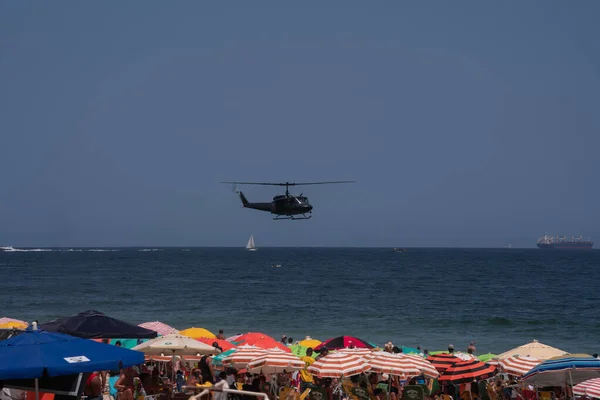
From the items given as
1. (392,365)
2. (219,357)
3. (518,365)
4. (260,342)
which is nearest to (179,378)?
(219,357)

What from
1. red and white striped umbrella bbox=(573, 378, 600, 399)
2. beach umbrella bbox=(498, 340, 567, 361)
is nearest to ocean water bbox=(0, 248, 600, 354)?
beach umbrella bbox=(498, 340, 567, 361)

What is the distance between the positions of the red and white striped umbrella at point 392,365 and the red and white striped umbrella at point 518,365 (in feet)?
8.20

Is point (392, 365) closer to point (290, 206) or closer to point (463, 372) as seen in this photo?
point (463, 372)

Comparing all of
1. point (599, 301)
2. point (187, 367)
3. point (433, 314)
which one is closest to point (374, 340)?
point (433, 314)

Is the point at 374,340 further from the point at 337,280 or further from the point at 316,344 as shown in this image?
the point at 337,280

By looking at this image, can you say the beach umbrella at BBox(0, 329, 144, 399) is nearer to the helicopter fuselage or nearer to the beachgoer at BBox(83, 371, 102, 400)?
the beachgoer at BBox(83, 371, 102, 400)

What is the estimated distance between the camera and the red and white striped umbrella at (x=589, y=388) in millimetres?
12969

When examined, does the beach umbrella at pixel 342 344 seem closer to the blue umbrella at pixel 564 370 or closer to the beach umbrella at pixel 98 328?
the beach umbrella at pixel 98 328

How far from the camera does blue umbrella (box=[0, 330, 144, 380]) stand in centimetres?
855

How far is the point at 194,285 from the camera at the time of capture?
84500 millimetres

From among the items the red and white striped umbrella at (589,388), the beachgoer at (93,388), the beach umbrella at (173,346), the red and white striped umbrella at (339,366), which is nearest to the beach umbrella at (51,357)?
the beachgoer at (93,388)

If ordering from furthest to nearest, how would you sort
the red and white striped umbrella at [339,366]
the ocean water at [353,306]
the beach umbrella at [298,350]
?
the ocean water at [353,306], the beach umbrella at [298,350], the red and white striped umbrella at [339,366]

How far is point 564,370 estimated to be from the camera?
1287 centimetres

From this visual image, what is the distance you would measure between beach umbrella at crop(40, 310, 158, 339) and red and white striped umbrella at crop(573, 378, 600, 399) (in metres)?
8.78
